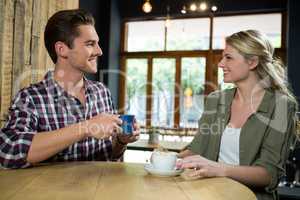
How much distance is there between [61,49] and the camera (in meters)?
1.65

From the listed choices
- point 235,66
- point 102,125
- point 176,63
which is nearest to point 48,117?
point 102,125

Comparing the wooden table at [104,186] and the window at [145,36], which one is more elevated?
the window at [145,36]

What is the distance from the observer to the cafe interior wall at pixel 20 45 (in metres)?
2.28

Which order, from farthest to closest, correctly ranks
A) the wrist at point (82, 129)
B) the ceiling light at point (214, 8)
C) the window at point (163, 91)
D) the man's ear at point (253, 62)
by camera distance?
the window at point (163, 91) < the ceiling light at point (214, 8) < the man's ear at point (253, 62) < the wrist at point (82, 129)

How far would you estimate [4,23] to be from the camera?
225cm

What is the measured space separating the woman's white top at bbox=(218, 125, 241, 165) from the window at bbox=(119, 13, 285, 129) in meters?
5.54

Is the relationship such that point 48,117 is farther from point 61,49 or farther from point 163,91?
point 163,91

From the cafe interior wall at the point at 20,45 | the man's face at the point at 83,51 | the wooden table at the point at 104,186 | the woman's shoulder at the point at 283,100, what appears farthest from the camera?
the cafe interior wall at the point at 20,45

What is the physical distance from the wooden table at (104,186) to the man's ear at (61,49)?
0.52 metres

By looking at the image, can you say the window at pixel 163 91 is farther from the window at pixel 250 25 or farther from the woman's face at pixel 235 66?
the woman's face at pixel 235 66

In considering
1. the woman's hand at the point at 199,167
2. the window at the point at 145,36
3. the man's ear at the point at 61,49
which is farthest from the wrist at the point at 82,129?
the window at the point at 145,36

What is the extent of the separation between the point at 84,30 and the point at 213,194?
960mm

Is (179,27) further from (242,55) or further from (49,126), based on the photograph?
(49,126)

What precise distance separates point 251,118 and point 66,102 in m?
0.92
